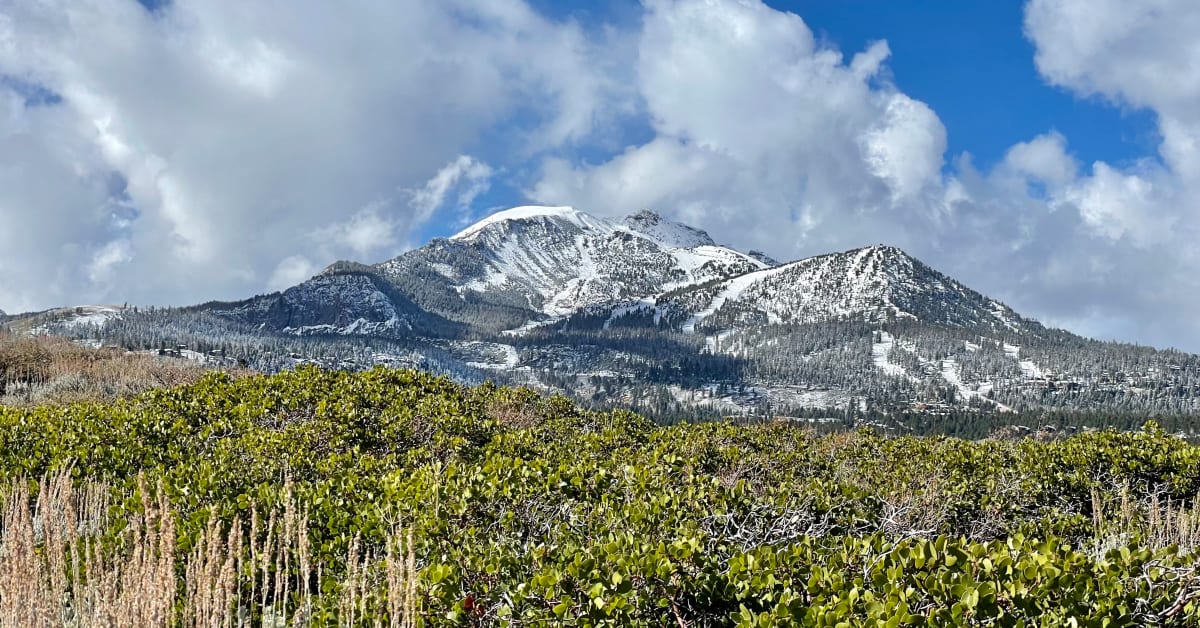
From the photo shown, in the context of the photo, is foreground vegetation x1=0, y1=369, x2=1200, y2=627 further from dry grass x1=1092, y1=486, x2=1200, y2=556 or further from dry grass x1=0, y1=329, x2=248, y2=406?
dry grass x1=0, y1=329, x2=248, y2=406

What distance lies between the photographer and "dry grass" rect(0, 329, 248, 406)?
2130cm

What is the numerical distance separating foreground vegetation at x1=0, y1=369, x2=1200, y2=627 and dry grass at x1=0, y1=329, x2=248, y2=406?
10205mm

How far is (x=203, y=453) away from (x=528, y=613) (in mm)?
8678

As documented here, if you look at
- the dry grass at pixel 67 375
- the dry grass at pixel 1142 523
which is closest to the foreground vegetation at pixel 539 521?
the dry grass at pixel 1142 523

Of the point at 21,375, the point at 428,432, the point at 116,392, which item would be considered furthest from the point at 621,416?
the point at 21,375

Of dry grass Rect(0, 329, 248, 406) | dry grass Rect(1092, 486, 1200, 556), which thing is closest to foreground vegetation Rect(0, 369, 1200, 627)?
dry grass Rect(1092, 486, 1200, 556)

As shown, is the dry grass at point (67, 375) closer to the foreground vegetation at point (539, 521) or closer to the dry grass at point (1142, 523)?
the foreground vegetation at point (539, 521)

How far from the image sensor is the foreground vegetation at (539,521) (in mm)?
3871

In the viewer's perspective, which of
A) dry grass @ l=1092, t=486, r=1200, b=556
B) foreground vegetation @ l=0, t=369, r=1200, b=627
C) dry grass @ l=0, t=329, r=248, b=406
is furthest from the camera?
dry grass @ l=0, t=329, r=248, b=406

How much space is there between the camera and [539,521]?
6.57 m

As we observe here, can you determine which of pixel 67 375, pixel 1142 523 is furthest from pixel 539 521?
pixel 67 375

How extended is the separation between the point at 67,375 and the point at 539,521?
83.8ft

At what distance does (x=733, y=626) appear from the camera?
441 centimetres

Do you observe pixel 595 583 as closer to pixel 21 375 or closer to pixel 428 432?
pixel 428 432
